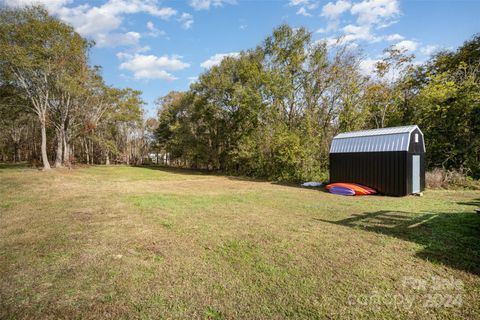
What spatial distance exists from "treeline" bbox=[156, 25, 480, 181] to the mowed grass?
29.2 feet

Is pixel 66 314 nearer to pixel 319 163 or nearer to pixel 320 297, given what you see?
pixel 320 297

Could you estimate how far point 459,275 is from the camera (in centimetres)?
298

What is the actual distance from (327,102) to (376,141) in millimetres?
6984

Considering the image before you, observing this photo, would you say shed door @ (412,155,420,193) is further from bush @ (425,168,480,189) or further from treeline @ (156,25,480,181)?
treeline @ (156,25,480,181)

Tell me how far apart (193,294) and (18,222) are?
5172mm

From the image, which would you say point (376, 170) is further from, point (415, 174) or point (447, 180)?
point (447, 180)

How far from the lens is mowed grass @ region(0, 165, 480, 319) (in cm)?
237

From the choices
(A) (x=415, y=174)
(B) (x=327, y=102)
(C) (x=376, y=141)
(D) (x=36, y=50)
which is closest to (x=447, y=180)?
(A) (x=415, y=174)

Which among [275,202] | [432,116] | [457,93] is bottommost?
[275,202]

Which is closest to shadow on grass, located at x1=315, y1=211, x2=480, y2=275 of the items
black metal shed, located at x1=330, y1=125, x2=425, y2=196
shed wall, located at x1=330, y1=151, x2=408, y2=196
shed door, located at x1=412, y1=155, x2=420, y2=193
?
shed wall, located at x1=330, y1=151, x2=408, y2=196

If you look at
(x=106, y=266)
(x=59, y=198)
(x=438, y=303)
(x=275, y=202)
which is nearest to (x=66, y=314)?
(x=106, y=266)

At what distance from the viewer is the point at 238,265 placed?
3273 millimetres

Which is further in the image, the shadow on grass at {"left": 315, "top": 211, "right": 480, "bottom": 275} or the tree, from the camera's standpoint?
the tree

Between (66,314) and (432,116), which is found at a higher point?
(432,116)
